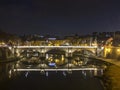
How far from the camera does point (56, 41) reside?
11175cm

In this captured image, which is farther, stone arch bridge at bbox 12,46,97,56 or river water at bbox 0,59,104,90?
stone arch bridge at bbox 12,46,97,56

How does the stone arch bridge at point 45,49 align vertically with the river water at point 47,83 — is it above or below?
above

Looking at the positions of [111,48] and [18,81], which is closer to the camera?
[18,81]

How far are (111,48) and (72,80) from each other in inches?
1061

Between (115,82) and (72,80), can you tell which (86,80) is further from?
(115,82)

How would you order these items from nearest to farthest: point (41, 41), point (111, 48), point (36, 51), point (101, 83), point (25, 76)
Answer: point (101, 83), point (25, 76), point (111, 48), point (36, 51), point (41, 41)

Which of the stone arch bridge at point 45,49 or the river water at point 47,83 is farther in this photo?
the stone arch bridge at point 45,49

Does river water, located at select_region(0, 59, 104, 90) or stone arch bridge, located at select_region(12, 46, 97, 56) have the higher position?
stone arch bridge, located at select_region(12, 46, 97, 56)

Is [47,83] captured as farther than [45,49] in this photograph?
No

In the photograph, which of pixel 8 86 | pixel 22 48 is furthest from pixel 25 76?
pixel 22 48

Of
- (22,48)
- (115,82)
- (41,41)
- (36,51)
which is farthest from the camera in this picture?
(41,41)

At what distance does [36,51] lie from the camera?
70375mm

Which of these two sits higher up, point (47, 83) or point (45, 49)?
point (45, 49)

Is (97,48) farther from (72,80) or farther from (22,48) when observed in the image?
(72,80)
